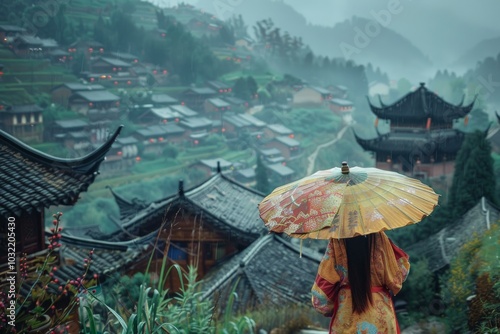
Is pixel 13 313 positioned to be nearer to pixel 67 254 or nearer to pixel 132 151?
pixel 67 254

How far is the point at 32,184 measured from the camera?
6.55 metres

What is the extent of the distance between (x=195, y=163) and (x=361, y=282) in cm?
3881

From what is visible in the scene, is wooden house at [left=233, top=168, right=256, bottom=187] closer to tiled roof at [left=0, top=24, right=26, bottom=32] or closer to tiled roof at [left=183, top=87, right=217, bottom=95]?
tiled roof at [left=183, top=87, right=217, bottom=95]

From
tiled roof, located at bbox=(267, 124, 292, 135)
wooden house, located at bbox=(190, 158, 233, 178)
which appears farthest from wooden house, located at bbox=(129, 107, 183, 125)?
tiled roof, located at bbox=(267, 124, 292, 135)

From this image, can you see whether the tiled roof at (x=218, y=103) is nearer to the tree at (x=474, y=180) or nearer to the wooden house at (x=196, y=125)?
the wooden house at (x=196, y=125)

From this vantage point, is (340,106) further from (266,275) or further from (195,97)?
(266,275)

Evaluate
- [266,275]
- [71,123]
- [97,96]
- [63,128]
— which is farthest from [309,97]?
[266,275]

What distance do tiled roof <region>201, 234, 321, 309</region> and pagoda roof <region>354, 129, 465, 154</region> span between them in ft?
40.2

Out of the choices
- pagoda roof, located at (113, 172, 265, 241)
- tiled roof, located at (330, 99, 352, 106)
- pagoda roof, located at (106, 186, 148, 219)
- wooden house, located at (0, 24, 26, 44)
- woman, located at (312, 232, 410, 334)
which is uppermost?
woman, located at (312, 232, 410, 334)

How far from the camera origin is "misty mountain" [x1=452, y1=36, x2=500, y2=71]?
7075 cm

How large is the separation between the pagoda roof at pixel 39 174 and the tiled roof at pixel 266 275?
10.2ft

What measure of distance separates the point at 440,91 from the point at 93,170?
59794 millimetres

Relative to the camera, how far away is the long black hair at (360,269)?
9.04 ft

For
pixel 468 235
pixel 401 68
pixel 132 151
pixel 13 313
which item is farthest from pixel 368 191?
pixel 401 68
